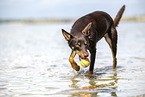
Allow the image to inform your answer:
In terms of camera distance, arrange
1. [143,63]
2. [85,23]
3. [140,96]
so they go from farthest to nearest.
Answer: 1. [143,63]
2. [85,23]
3. [140,96]

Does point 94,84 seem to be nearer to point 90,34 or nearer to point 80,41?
point 80,41

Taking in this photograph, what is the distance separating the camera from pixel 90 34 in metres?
7.64

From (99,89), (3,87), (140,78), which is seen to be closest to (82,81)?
(99,89)

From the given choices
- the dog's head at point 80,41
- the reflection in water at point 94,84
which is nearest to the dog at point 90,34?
the dog's head at point 80,41

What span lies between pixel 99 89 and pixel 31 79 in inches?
86.6

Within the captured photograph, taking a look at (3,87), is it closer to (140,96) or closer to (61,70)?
(61,70)

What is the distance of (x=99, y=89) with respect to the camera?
20.8ft

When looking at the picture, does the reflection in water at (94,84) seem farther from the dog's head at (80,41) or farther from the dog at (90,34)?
A: the dog's head at (80,41)

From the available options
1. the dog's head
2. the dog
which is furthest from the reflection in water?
the dog's head

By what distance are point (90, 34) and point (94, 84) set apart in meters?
1.50

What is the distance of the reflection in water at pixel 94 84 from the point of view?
605cm

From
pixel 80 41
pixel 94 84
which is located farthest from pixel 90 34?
pixel 94 84

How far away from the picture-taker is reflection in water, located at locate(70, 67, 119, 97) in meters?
6.05

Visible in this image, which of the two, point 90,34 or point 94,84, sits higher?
point 90,34
